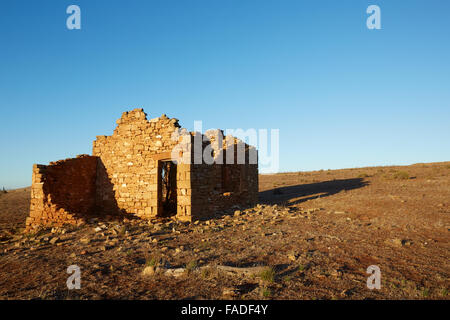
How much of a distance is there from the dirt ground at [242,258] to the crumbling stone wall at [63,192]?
1.08m

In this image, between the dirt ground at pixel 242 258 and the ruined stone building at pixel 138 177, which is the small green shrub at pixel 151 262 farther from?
the ruined stone building at pixel 138 177

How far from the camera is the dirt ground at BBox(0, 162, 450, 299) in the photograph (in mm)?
4035

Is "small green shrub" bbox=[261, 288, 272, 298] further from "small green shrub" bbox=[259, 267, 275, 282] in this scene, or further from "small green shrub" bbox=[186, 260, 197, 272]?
"small green shrub" bbox=[186, 260, 197, 272]

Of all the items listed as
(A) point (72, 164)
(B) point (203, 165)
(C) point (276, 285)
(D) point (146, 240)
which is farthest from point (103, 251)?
(A) point (72, 164)

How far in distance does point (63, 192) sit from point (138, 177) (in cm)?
324

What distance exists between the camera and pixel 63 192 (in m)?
10.7

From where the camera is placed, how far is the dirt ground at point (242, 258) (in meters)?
4.04

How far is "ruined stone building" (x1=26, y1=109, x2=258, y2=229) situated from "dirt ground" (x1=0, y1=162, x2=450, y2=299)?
1.07 metres

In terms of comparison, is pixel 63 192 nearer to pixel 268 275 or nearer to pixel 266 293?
pixel 268 275

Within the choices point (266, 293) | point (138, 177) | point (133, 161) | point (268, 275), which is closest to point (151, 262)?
point (268, 275)

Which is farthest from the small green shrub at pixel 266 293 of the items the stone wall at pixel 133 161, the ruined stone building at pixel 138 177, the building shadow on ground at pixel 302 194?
the building shadow on ground at pixel 302 194

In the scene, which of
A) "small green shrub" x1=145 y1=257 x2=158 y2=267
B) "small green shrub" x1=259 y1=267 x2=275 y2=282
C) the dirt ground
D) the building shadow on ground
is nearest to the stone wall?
the dirt ground
